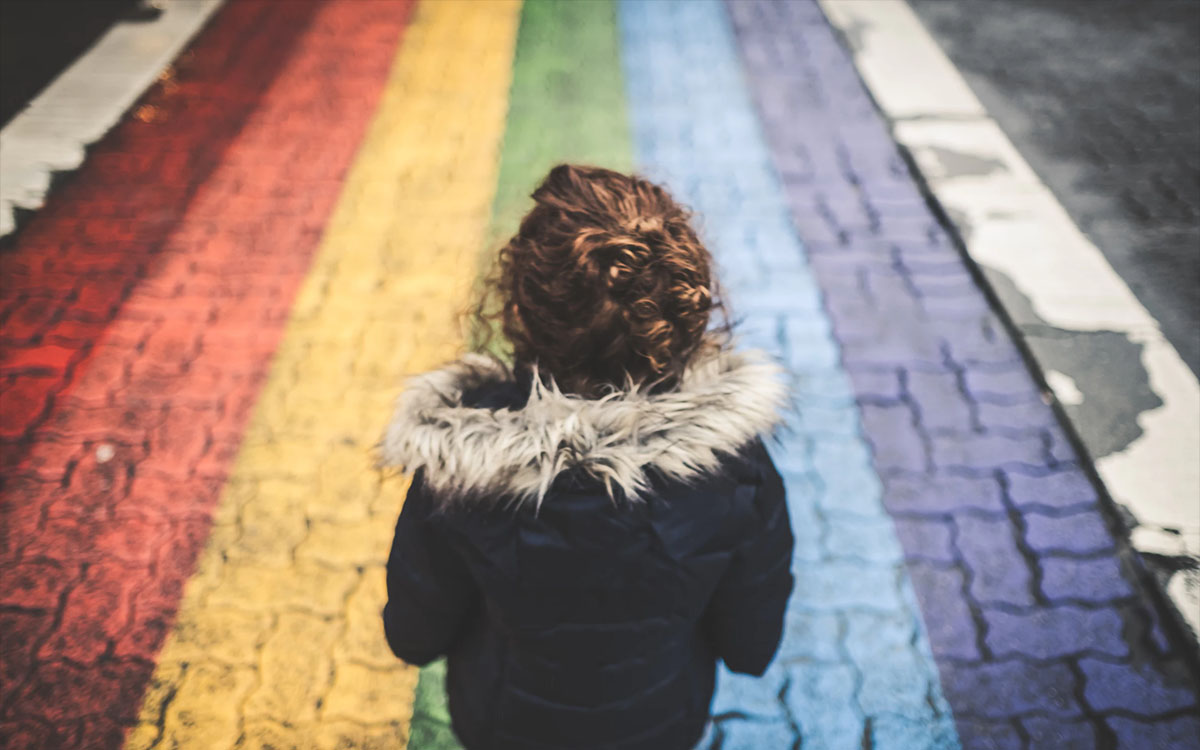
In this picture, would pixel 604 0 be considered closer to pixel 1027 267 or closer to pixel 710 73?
pixel 710 73

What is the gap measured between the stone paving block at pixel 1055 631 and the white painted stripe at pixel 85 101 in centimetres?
530

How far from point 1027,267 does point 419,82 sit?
4352 mm

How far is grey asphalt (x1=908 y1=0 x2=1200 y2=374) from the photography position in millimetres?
3842

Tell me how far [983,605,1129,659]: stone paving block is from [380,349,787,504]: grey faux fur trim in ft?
5.98

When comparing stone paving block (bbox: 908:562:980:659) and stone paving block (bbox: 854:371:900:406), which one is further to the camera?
stone paving block (bbox: 854:371:900:406)

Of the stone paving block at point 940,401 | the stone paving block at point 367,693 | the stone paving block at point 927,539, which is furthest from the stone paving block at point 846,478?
the stone paving block at point 367,693

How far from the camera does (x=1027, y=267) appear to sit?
148 inches

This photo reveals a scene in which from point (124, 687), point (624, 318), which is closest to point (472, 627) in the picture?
point (624, 318)

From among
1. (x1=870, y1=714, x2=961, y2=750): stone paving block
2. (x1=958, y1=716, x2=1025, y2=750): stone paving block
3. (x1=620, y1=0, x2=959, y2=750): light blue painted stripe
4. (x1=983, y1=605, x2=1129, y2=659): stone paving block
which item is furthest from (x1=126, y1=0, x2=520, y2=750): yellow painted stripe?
(x1=983, y1=605, x2=1129, y2=659): stone paving block

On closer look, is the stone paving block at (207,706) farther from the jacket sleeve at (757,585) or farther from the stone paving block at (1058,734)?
the stone paving block at (1058,734)

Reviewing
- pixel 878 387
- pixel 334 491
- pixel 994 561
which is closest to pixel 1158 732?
pixel 994 561

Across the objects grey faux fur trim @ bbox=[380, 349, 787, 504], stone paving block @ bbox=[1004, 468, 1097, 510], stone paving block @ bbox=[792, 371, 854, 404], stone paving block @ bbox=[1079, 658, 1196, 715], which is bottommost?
stone paving block @ bbox=[1079, 658, 1196, 715]

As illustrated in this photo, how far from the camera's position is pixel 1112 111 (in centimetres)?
495

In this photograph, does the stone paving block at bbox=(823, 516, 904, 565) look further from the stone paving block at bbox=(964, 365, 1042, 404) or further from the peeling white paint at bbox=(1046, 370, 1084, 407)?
the peeling white paint at bbox=(1046, 370, 1084, 407)
